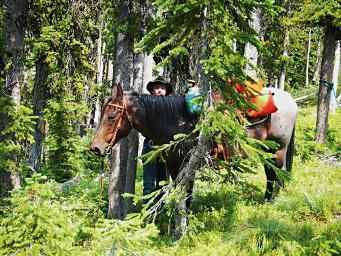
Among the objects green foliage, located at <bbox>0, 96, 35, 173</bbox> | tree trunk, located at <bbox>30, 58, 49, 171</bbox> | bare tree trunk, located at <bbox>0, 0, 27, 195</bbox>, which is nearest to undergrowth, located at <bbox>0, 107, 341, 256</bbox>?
green foliage, located at <bbox>0, 96, 35, 173</bbox>

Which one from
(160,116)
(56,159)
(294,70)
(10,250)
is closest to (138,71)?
(160,116)

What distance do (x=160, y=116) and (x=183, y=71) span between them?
21.7 feet

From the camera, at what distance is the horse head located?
5711 millimetres

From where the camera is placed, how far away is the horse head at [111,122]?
225 inches

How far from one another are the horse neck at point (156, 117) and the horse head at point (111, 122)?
14 cm

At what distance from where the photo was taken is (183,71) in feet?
40.7

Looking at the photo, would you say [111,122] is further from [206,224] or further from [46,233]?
[46,233]

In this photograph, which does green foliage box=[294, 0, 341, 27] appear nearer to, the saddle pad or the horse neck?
the saddle pad

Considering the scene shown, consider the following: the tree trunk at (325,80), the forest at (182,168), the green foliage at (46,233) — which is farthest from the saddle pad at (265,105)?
the tree trunk at (325,80)

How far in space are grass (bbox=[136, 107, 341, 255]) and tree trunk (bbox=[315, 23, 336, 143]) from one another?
6229 millimetres

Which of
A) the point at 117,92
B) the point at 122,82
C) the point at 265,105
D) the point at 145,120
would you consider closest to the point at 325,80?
the point at 265,105

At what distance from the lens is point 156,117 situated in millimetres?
5992

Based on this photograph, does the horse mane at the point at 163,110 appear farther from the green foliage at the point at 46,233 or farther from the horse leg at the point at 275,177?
the green foliage at the point at 46,233

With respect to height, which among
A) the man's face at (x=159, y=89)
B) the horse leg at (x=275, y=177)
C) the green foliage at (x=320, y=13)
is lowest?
the horse leg at (x=275, y=177)
